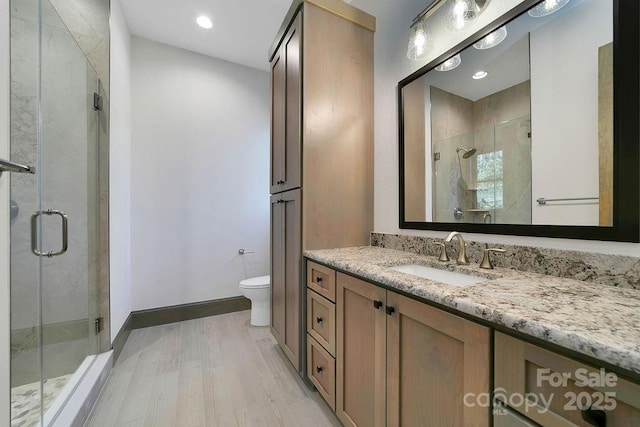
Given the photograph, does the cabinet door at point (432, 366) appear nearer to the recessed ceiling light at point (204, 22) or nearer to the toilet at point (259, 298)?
the toilet at point (259, 298)

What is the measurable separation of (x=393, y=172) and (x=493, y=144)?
60 centimetres

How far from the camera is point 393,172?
165 centimetres

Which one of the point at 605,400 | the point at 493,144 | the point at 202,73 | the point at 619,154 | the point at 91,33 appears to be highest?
the point at 202,73

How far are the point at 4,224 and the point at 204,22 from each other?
7.34ft

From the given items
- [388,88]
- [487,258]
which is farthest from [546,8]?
[487,258]

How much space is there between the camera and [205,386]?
61.5 inches

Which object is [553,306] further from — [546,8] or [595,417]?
[546,8]

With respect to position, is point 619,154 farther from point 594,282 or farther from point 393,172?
point 393,172

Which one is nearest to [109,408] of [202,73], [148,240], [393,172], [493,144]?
[148,240]

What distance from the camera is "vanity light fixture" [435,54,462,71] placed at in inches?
50.7

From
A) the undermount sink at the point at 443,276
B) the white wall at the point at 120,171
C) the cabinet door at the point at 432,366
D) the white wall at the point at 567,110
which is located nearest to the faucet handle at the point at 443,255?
the undermount sink at the point at 443,276

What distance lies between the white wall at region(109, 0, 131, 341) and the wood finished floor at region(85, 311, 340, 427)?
0.35m

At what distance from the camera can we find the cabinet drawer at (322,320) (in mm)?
1255

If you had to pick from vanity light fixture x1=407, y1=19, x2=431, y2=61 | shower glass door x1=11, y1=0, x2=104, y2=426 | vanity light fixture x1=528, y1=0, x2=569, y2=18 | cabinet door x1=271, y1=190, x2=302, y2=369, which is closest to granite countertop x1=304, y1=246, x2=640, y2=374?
cabinet door x1=271, y1=190, x2=302, y2=369
